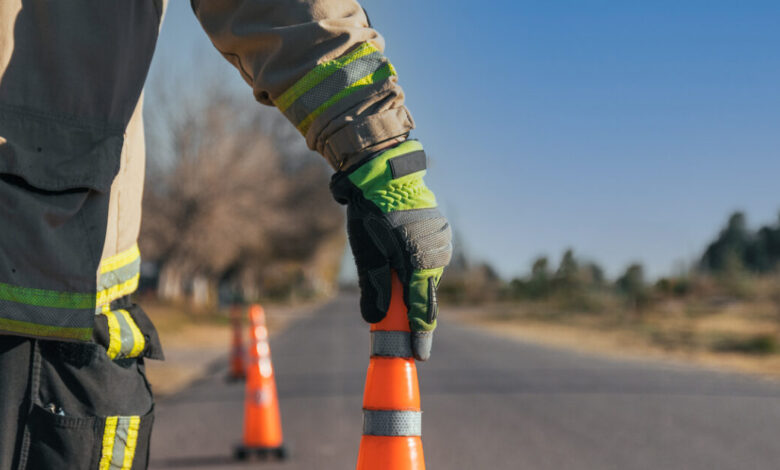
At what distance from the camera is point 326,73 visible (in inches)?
61.9

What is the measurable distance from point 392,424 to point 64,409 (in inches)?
24.5

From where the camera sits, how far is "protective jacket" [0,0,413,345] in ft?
5.00

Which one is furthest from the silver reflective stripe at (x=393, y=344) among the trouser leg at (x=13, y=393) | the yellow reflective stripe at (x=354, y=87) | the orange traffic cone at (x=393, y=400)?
the trouser leg at (x=13, y=393)

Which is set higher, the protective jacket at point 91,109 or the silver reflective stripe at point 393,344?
the protective jacket at point 91,109

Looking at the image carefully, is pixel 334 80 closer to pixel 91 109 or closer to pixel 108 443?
pixel 91 109

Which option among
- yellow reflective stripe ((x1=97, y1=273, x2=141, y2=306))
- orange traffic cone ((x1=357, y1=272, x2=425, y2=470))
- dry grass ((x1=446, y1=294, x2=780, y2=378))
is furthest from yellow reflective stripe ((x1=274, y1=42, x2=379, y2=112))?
dry grass ((x1=446, y1=294, x2=780, y2=378))

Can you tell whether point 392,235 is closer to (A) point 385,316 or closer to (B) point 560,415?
(A) point 385,316

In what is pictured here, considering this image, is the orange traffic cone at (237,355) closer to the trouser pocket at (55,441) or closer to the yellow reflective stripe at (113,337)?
the yellow reflective stripe at (113,337)

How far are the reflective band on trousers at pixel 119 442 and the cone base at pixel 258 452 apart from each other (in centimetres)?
476

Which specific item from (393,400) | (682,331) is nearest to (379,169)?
(393,400)

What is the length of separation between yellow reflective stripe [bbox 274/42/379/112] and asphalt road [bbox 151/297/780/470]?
4747mm

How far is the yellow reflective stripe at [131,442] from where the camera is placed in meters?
1.64

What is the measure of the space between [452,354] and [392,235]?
533 inches

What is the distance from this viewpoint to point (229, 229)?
105ft
